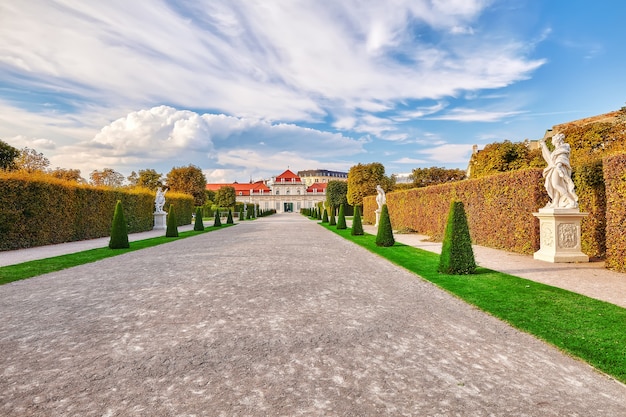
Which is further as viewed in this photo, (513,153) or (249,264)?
(513,153)

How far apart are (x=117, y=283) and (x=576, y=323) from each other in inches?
280

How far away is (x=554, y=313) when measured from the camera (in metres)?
4.50

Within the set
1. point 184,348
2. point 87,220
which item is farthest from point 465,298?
point 87,220

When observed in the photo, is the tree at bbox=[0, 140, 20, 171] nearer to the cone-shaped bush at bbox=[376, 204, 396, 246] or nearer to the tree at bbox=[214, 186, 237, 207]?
the cone-shaped bush at bbox=[376, 204, 396, 246]

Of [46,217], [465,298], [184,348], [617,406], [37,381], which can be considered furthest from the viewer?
[46,217]

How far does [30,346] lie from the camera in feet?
11.5

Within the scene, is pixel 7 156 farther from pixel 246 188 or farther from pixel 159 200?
pixel 246 188

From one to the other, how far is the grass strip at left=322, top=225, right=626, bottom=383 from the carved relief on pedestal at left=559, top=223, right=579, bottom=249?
2504 millimetres

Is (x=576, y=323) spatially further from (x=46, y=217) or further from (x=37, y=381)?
(x=46, y=217)

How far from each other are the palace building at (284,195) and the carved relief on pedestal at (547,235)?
76.8 metres

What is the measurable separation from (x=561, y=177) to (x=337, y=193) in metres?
42.0

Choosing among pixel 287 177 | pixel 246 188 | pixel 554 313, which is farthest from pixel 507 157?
pixel 246 188

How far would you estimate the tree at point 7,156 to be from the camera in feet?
89.2

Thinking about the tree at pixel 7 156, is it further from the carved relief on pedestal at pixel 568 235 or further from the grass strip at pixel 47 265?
the carved relief on pedestal at pixel 568 235
